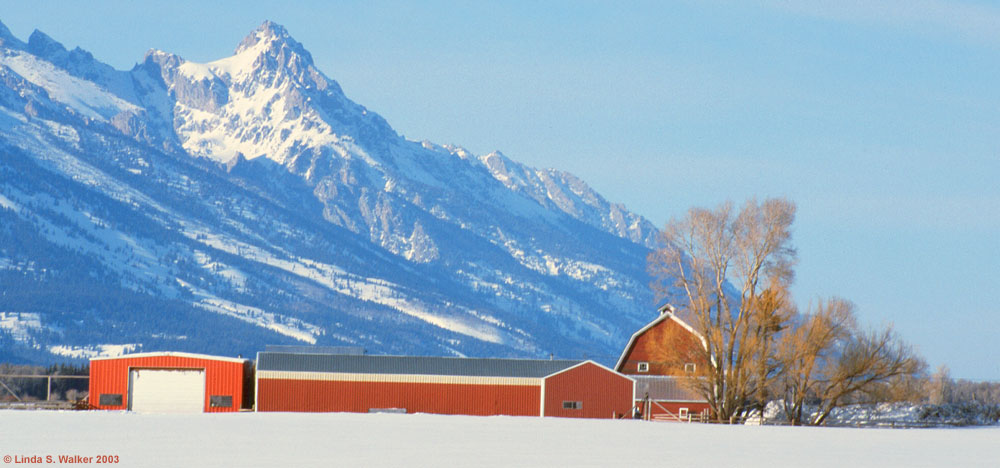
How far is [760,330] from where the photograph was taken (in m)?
72.8

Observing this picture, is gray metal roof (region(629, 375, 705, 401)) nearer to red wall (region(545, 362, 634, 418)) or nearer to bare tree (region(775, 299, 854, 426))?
red wall (region(545, 362, 634, 418))

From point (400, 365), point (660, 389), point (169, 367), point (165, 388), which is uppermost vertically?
point (400, 365)

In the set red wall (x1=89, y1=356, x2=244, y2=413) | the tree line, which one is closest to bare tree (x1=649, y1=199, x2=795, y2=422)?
the tree line

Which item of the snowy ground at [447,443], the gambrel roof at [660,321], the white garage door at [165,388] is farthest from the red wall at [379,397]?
the snowy ground at [447,443]

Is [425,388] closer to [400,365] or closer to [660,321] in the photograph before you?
[400,365]

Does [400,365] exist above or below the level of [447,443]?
above

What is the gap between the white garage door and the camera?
7756cm

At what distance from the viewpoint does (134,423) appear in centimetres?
5509

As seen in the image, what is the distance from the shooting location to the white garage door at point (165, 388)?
3054 inches

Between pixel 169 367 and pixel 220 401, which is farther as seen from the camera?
pixel 169 367

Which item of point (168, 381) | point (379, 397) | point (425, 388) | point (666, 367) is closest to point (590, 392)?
point (666, 367)

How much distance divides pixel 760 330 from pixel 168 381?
32.5 metres

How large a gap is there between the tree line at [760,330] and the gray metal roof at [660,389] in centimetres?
655

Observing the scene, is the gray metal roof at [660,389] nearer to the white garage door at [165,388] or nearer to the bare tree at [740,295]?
the bare tree at [740,295]
